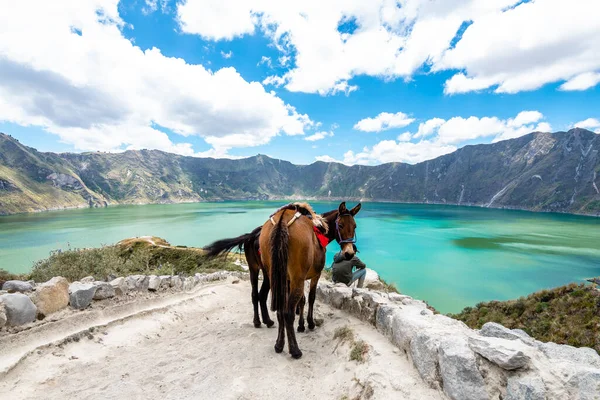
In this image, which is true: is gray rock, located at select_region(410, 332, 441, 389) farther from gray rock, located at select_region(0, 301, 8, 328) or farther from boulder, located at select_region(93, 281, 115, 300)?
boulder, located at select_region(93, 281, 115, 300)

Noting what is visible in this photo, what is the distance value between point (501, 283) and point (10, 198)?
199m

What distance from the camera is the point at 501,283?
107 feet

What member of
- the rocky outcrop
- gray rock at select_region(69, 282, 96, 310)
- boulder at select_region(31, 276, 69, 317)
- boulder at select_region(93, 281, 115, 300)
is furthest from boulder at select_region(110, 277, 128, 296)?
the rocky outcrop

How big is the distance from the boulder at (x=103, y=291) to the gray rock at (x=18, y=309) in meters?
1.39

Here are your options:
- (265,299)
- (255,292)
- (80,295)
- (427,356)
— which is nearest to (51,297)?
(80,295)

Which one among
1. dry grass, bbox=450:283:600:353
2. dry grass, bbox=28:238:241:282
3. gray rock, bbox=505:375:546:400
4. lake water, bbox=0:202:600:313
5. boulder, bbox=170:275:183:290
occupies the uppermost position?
gray rock, bbox=505:375:546:400

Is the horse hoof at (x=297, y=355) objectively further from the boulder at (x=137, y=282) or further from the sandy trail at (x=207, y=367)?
the boulder at (x=137, y=282)

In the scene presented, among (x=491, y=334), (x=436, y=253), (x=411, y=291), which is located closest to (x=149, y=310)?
(x=491, y=334)

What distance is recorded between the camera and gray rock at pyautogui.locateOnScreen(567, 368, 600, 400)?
2.34m

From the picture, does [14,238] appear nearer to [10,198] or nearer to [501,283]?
[501,283]

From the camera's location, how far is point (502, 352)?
272cm

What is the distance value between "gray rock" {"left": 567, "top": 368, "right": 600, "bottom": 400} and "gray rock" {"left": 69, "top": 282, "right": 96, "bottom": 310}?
26.4 feet

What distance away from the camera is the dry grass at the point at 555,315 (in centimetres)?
1216

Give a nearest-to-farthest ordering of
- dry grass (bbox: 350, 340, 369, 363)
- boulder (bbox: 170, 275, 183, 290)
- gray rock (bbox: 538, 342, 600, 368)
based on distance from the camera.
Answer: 1. gray rock (bbox: 538, 342, 600, 368)
2. dry grass (bbox: 350, 340, 369, 363)
3. boulder (bbox: 170, 275, 183, 290)
